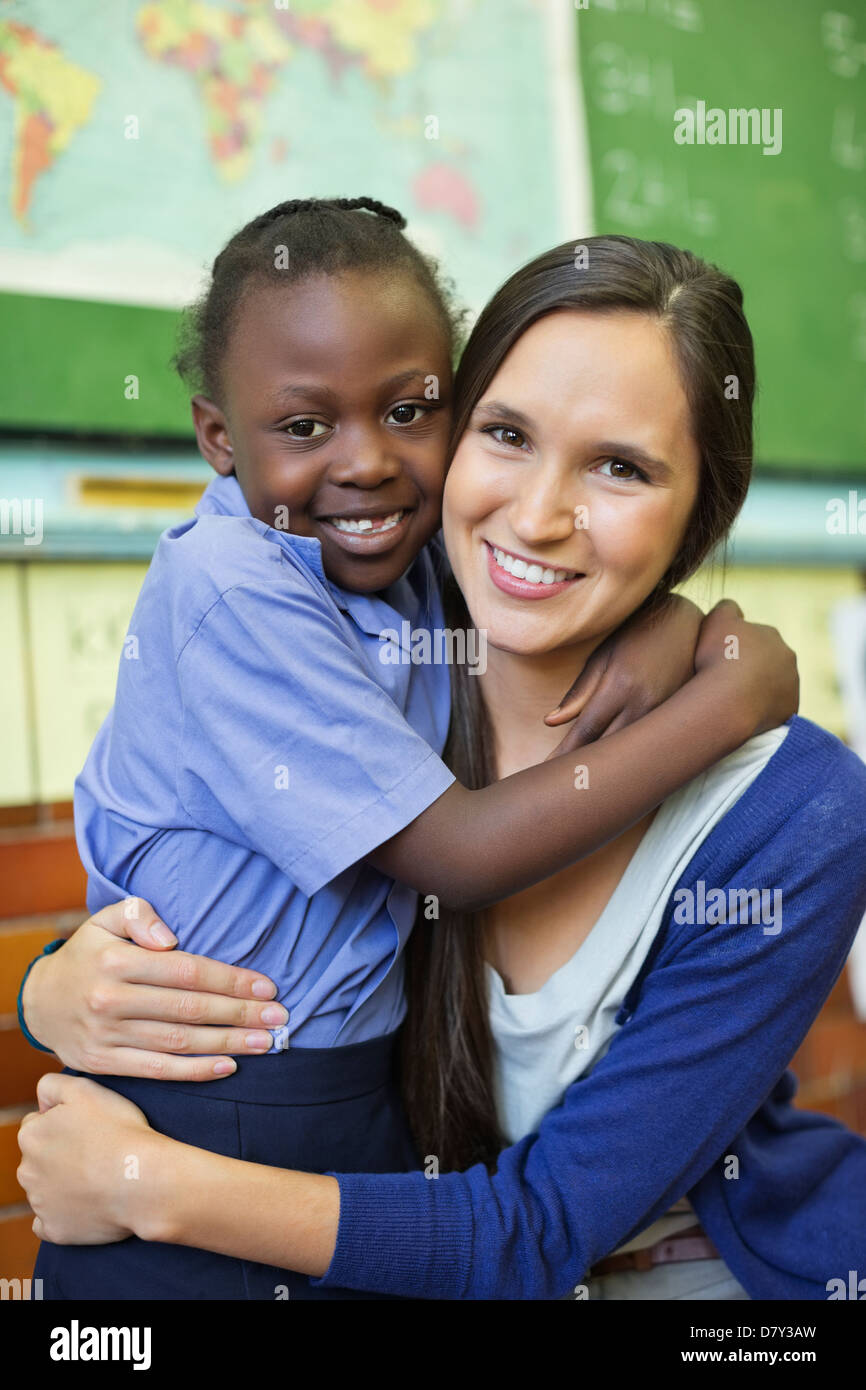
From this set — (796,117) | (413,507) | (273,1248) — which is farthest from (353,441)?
(796,117)

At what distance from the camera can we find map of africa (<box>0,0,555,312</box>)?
5.43 ft

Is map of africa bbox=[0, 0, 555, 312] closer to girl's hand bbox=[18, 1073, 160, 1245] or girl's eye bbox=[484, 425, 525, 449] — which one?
girl's eye bbox=[484, 425, 525, 449]

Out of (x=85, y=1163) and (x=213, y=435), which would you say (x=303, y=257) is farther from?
(x=85, y=1163)

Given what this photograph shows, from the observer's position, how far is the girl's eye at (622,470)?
3.44ft

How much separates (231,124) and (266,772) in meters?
1.28

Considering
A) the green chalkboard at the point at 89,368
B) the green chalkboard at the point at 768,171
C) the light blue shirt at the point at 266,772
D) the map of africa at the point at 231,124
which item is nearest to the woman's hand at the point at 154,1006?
the light blue shirt at the point at 266,772

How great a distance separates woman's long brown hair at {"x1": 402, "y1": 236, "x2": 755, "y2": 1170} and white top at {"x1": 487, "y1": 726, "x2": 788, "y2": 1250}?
0.13 feet

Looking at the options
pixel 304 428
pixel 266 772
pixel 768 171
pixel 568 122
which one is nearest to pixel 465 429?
pixel 304 428

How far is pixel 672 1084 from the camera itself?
104 centimetres

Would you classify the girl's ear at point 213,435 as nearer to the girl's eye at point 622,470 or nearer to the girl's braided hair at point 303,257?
the girl's braided hair at point 303,257

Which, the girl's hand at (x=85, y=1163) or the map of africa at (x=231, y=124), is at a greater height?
the map of africa at (x=231, y=124)

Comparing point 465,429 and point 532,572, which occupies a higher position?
point 465,429

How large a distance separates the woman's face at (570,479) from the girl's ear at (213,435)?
230mm
